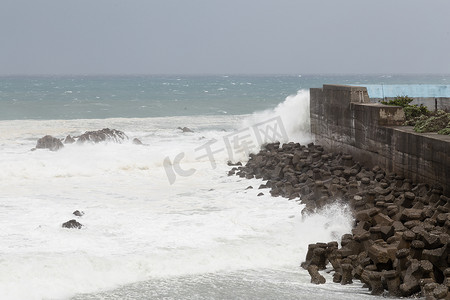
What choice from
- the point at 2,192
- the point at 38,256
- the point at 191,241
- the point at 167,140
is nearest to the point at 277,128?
the point at 167,140

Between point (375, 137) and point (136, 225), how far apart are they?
5.51m

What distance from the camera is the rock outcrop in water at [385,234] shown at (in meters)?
8.02

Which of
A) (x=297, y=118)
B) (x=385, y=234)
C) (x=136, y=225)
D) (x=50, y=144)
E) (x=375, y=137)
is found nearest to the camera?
(x=385, y=234)

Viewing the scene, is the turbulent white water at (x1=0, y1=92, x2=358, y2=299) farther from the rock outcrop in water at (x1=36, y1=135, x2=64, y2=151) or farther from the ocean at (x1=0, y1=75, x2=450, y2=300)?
the rock outcrop in water at (x1=36, y1=135, x2=64, y2=151)

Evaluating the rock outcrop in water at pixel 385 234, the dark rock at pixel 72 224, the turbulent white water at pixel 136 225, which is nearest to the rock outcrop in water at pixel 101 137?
the turbulent white water at pixel 136 225

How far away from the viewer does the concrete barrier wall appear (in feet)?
35.6

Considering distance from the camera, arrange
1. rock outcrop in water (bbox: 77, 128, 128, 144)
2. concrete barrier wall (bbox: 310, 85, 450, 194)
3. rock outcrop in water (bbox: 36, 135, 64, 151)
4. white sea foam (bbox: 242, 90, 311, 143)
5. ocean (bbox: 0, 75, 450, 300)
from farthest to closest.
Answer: rock outcrop in water (bbox: 77, 128, 128, 144) < rock outcrop in water (bbox: 36, 135, 64, 151) < white sea foam (bbox: 242, 90, 311, 143) < concrete barrier wall (bbox: 310, 85, 450, 194) < ocean (bbox: 0, 75, 450, 300)

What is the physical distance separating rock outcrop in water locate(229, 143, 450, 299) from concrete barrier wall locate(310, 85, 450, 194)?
297 mm

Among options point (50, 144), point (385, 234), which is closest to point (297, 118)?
point (50, 144)

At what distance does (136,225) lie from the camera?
11.4 metres

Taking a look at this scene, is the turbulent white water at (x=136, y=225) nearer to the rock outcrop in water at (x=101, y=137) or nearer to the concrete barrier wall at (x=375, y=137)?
the concrete barrier wall at (x=375, y=137)

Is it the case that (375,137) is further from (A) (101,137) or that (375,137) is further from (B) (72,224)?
(A) (101,137)

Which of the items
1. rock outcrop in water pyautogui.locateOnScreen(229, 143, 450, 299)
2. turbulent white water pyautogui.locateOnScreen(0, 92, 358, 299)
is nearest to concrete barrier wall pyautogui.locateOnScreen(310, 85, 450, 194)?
rock outcrop in water pyautogui.locateOnScreen(229, 143, 450, 299)

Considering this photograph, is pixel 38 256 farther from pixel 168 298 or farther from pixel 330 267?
pixel 330 267
